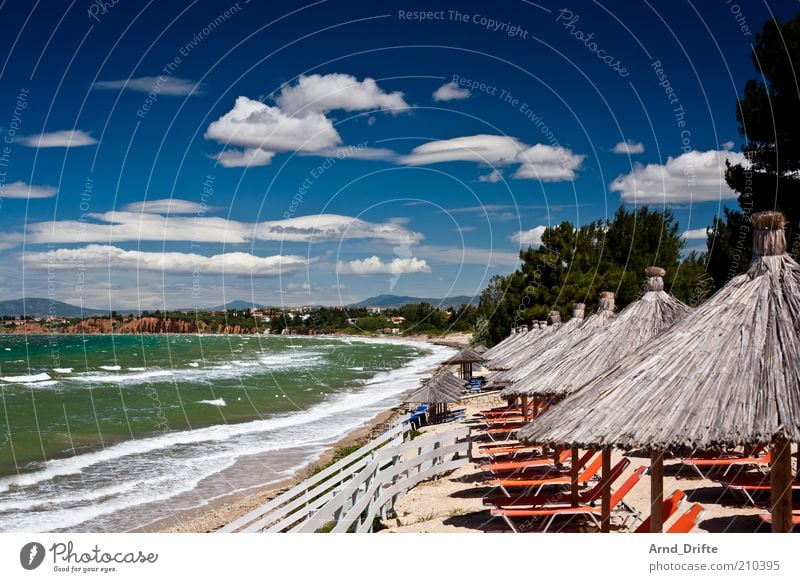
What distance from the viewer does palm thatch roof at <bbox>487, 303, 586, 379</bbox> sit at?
15534mm

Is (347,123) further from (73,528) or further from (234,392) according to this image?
(234,392)

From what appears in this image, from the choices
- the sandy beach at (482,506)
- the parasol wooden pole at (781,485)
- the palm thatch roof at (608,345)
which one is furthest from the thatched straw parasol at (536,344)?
the parasol wooden pole at (781,485)

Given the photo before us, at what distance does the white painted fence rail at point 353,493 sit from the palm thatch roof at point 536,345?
2425mm

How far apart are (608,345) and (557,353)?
1.44m

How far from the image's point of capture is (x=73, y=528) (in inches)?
634

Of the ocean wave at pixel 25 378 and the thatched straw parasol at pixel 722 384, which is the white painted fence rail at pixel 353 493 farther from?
the ocean wave at pixel 25 378

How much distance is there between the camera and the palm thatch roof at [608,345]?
10562mm

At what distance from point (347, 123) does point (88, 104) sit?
6967 millimetres

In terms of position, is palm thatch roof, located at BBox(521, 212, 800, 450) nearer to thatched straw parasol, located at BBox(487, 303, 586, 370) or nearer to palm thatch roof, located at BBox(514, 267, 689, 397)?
palm thatch roof, located at BBox(514, 267, 689, 397)

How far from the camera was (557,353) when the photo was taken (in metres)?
12.2

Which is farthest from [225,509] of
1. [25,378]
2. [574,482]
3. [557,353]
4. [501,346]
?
[25,378]

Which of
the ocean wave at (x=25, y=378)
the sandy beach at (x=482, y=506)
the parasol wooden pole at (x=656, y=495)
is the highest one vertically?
the parasol wooden pole at (x=656, y=495)

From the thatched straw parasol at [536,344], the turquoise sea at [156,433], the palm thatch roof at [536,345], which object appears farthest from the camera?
the turquoise sea at [156,433]

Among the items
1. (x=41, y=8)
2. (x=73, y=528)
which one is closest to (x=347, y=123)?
(x=41, y=8)
